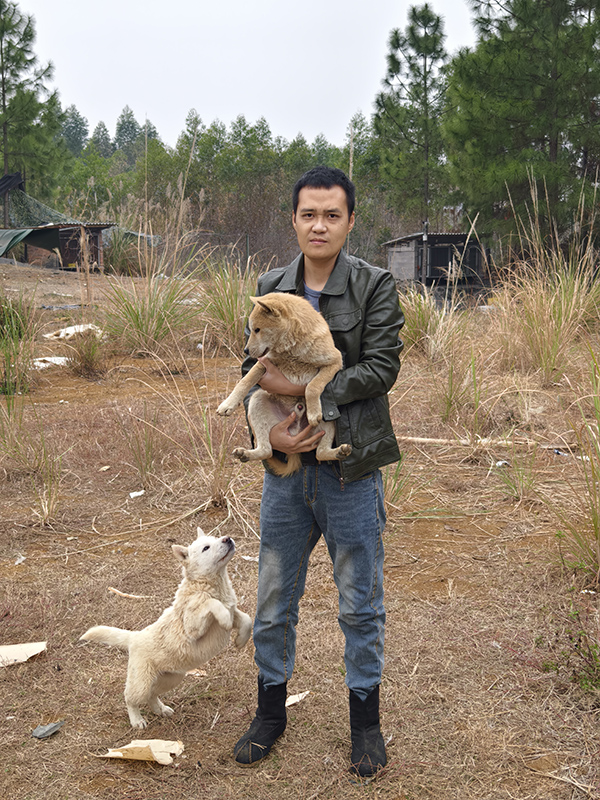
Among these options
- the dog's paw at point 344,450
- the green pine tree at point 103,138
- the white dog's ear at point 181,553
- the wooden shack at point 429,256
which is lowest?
the white dog's ear at point 181,553

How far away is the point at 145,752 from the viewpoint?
8.59 ft

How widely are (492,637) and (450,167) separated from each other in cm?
1723

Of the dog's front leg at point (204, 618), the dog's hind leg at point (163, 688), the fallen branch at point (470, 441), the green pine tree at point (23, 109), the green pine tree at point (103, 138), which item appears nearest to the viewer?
the dog's front leg at point (204, 618)

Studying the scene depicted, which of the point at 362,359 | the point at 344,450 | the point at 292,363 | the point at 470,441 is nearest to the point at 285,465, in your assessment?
the point at 344,450

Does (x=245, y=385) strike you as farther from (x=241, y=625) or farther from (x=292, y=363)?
(x=241, y=625)

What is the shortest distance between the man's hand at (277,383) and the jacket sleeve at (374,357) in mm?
127

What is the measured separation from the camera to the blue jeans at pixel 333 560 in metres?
2.48

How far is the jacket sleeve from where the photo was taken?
2.40 m

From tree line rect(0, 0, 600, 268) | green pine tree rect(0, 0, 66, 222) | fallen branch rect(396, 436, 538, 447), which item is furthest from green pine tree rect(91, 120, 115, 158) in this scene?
fallen branch rect(396, 436, 538, 447)

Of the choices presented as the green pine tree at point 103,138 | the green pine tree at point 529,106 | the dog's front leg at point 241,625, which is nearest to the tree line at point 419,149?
the green pine tree at point 529,106

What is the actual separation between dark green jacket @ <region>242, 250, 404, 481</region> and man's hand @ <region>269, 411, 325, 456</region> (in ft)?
0.29

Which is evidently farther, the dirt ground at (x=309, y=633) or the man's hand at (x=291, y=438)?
the dirt ground at (x=309, y=633)

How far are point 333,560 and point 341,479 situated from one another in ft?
1.15

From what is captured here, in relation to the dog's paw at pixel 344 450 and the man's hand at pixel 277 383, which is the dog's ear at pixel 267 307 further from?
the dog's paw at pixel 344 450
